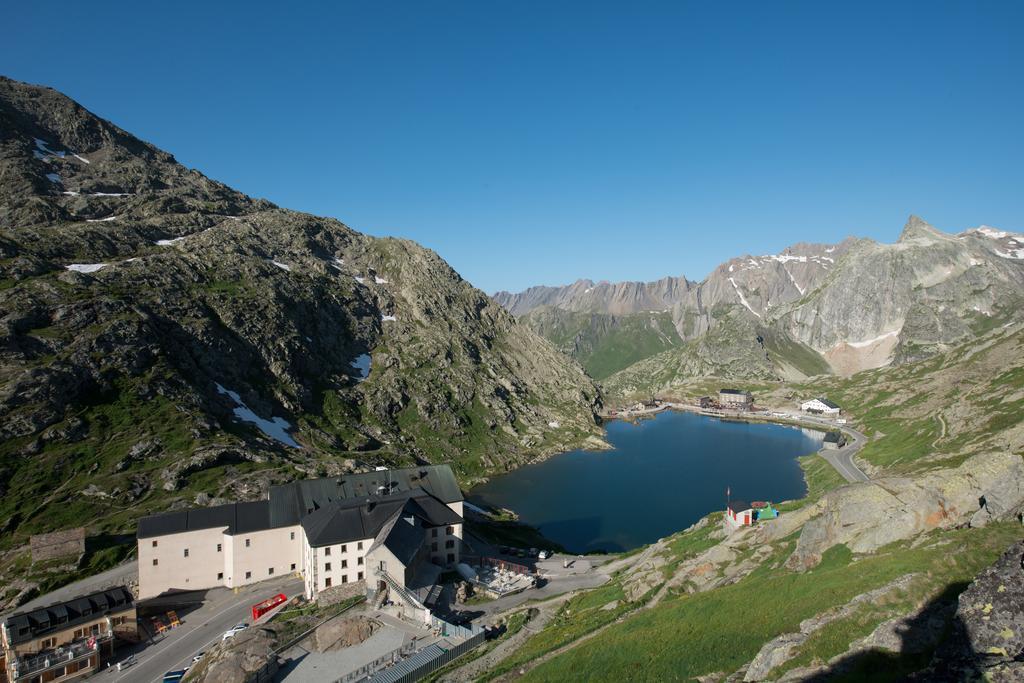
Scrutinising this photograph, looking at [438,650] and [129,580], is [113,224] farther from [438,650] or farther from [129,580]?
[438,650]

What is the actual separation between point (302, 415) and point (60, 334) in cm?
4951

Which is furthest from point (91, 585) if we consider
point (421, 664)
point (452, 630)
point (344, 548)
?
point (452, 630)

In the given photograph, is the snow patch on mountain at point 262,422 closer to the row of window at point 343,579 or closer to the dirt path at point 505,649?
the row of window at point 343,579

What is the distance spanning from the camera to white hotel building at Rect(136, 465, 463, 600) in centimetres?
5625

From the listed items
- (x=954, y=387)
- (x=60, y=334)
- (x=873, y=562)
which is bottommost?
(x=873, y=562)

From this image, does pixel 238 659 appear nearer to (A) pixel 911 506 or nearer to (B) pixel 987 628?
(B) pixel 987 628

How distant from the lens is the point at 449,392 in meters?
169

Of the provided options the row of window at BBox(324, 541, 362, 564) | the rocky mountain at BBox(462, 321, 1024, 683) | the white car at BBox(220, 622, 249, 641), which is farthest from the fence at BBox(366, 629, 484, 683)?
the row of window at BBox(324, 541, 362, 564)

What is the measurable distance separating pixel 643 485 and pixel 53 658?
105635mm

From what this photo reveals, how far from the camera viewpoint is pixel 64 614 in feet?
156

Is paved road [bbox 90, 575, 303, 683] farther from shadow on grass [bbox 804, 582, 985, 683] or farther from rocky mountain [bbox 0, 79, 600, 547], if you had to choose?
shadow on grass [bbox 804, 582, 985, 683]

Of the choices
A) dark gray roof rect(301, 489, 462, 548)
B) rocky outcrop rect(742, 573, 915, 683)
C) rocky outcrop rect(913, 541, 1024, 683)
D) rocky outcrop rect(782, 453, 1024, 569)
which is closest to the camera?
rocky outcrop rect(913, 541, 1024, 683)

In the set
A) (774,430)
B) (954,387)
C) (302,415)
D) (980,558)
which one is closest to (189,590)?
(980,558)

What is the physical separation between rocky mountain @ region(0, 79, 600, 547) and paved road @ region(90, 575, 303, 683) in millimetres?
20770
